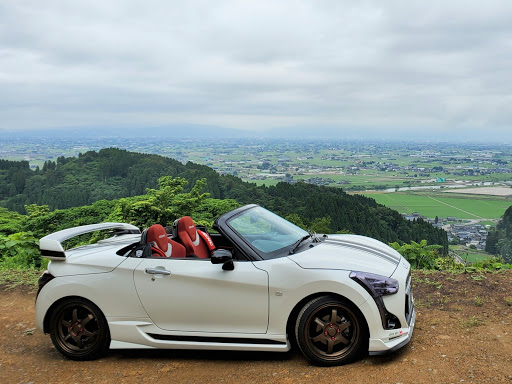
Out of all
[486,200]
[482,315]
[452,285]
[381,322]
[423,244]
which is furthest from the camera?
[486,200]

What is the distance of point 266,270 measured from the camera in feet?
14.2

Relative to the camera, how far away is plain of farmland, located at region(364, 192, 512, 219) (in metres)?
41.4

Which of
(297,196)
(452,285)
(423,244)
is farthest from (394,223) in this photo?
(452,285)

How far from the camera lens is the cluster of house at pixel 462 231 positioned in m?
28.8

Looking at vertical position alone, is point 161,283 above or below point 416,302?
above

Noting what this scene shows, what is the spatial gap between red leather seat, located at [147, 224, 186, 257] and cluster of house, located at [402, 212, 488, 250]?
82.8ft

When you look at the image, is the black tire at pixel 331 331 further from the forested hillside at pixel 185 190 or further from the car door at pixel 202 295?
the forested hillside at pixel 185 190

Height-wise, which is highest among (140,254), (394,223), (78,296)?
(140,254)

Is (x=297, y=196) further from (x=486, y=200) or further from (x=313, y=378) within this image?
(x=313, y=378)

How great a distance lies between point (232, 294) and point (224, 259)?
1.13 feet

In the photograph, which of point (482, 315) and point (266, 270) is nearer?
point (266, 270)

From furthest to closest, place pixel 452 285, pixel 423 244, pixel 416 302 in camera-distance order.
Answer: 1. pixel 423 244
2. pixel 452 285
3. pixel 416 302

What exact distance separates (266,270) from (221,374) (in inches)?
40.7

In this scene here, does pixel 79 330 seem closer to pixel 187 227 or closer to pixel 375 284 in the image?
pixel 187 227
